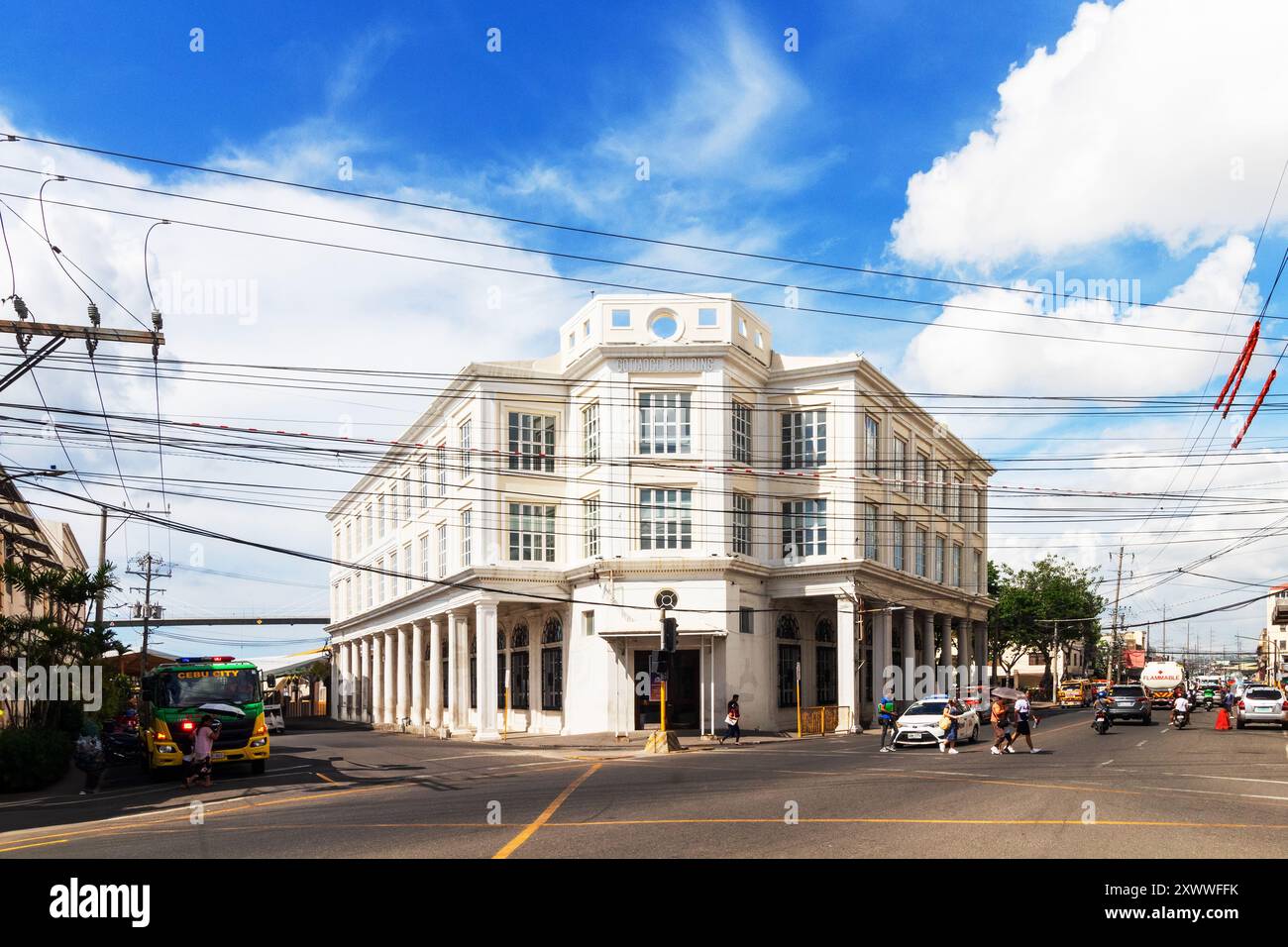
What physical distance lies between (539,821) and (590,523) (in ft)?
101

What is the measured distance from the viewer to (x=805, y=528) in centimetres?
4728

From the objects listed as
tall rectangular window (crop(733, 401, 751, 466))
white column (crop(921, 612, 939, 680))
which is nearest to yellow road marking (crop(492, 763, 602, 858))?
tall rectangular window (crop(733, 401, 751, 466))

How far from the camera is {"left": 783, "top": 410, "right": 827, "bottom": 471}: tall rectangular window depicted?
47031 millimetres

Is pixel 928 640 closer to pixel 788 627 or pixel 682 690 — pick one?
pixel 788 627

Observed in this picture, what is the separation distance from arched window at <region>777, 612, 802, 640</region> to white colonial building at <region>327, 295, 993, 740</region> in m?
0.13

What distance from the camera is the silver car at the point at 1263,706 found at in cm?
4309

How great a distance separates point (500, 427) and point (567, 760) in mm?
17535

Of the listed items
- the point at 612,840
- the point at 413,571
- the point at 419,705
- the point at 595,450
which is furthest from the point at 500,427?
the point at 612,840

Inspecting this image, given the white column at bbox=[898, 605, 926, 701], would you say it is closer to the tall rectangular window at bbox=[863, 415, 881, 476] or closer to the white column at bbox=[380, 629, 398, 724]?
the tall rectangular window at bbox=[863, 415, 881, 476]

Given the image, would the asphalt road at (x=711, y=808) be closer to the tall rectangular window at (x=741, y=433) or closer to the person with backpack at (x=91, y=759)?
the person with backpack at (x=91, y=759)

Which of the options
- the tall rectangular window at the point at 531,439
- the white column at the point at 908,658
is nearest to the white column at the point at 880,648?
the white column at the point at 908,658

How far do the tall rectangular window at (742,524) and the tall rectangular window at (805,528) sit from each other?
197 cm

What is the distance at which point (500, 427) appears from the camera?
46969 mm
